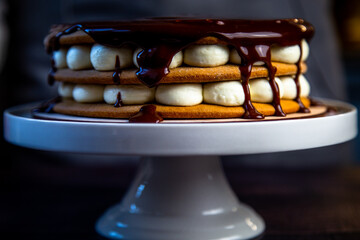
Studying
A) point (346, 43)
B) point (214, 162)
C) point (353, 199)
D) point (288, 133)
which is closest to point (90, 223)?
point (214, 162)

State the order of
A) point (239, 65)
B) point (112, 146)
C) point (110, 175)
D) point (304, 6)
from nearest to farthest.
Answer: point (112, 146) < point (239, 65) < point (110, 175) < point (304, 6)

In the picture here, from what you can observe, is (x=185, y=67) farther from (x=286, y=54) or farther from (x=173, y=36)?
(x=286, y=54)

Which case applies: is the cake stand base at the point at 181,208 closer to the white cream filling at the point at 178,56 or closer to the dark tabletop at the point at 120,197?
the dark tabletop at the point at 120,197

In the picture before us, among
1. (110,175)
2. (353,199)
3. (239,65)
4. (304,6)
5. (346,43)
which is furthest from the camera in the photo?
(346,43)

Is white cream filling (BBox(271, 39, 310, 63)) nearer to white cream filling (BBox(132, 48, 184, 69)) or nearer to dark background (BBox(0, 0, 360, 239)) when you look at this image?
white cream filling (BBox(132, 48, 184, 69))

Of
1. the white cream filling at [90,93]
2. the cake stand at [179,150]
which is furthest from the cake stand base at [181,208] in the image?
the white cream filling at [90,93]

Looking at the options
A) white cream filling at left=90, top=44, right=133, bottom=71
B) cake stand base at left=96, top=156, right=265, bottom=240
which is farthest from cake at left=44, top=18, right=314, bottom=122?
cake stand base at left=96, top=156, right=265, bottom=240

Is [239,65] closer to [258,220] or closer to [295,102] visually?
[295,102]
